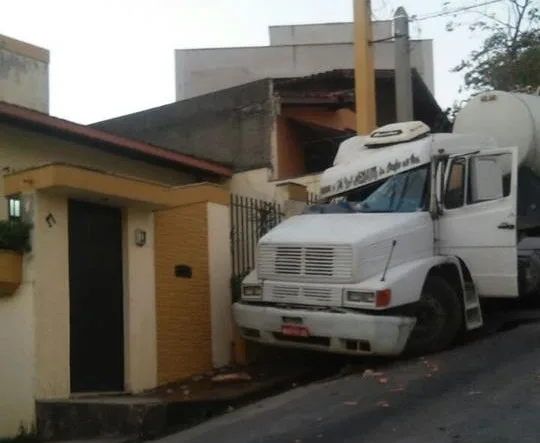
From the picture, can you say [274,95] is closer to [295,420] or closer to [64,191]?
[64,191]

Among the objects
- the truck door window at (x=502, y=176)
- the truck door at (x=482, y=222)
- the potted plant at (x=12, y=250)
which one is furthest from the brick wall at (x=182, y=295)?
the truck door window at (x=502, y=176)

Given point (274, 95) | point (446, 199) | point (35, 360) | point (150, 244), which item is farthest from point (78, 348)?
point (274, 95)

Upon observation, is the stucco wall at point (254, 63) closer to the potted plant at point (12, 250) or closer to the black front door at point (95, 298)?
the black front door at point (95, 298)

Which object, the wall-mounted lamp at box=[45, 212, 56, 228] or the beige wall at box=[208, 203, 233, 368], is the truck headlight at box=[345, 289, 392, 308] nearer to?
the beige wall at box=[208, 203, 233, 368]

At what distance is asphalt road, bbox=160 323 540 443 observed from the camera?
26.0 feet

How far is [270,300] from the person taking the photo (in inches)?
440

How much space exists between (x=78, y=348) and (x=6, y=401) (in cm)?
98

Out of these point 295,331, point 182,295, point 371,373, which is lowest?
point 371,373

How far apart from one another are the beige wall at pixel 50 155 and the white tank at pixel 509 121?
480 cm

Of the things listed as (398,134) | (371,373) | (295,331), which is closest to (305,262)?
(295,331)

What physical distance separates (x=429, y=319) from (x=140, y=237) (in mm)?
3564

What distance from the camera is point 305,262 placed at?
10.9 metres

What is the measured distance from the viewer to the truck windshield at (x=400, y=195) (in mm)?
11812

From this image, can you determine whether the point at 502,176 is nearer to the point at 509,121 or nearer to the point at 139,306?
the point at 509,121
